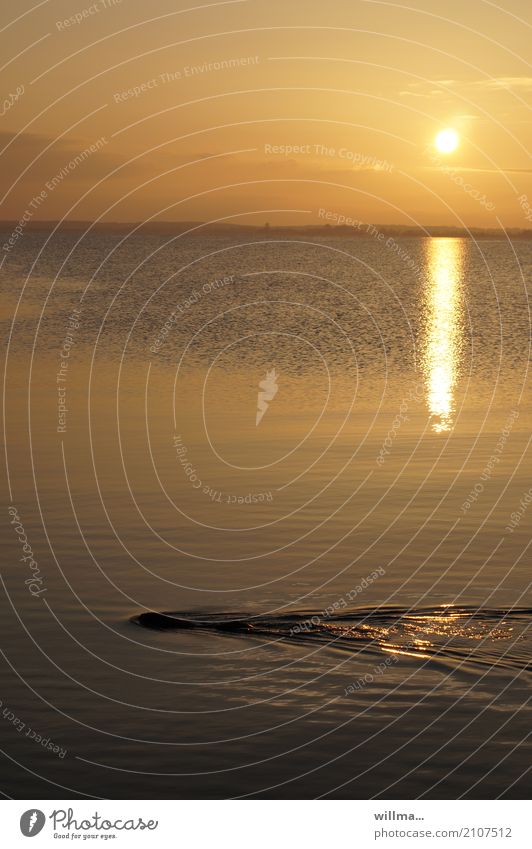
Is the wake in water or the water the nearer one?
the water

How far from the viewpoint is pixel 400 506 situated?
Answer: 3262 centimetres

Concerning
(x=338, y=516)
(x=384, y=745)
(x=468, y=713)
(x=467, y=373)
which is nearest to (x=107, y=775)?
(x=384, y=745)

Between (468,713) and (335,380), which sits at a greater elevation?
(335,380)

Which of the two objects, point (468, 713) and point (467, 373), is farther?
point (467, 373)

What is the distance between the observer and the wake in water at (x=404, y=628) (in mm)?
22359

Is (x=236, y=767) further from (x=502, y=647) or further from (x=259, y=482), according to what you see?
(x=259, y=482)

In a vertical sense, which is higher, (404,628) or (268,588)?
(268,588)

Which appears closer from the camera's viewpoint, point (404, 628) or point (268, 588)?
point (404, 628)

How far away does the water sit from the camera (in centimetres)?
1861

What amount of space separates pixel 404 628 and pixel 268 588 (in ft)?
11.5

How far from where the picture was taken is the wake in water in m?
22.4

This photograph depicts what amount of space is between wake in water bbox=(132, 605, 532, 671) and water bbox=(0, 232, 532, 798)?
0.06 m

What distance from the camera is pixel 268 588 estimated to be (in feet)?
85.3

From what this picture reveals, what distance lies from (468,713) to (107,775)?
5.45m
